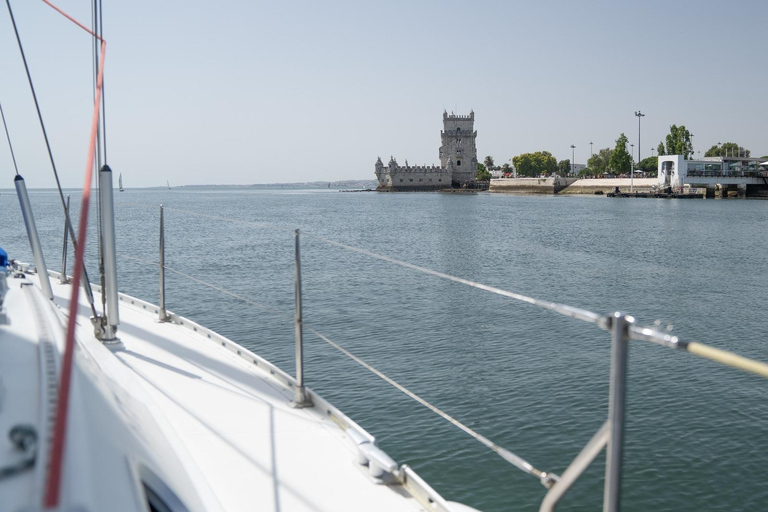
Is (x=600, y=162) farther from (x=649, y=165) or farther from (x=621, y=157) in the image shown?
(x=621, y=157)

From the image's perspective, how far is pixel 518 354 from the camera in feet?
29.9

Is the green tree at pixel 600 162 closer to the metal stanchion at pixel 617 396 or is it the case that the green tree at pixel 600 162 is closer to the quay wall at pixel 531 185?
the quay wall at pixel 531 185

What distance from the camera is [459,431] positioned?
615 centimetres

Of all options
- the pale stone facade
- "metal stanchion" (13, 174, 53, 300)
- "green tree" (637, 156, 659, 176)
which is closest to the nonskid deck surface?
"metal stanchion" (13, 174, 53, 300)

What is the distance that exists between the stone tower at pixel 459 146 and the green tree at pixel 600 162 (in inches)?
1056

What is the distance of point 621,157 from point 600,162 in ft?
134

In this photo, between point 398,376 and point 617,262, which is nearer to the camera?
point 398,376

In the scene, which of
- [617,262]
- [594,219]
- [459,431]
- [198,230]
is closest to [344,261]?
[617,262]

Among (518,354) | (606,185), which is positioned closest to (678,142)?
(606,185)

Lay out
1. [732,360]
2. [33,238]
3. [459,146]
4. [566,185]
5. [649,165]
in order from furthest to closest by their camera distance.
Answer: [649,165] < [459,146] < [566,185] < [33,238] < [732,360]

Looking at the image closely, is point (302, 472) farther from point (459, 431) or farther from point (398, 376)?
point (398, 376)

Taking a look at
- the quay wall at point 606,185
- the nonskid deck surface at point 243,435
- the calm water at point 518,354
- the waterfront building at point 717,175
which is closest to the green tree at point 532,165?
the quay wall at point 606,185

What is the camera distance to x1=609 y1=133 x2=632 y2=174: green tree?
85012 mm

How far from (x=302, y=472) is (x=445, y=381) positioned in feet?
18.4
